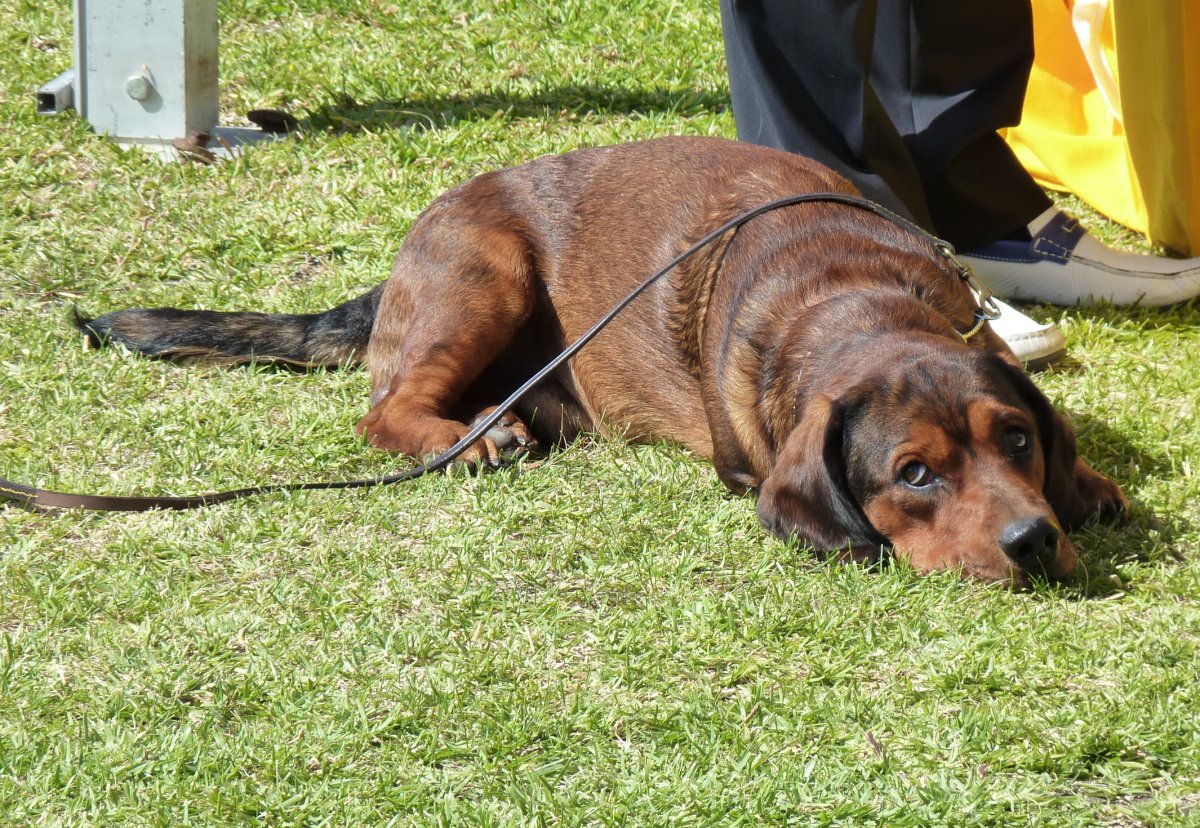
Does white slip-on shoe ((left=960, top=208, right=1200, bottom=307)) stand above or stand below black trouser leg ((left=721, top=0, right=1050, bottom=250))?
below

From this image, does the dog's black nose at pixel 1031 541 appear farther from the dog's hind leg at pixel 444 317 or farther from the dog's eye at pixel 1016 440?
the dog's hind leg at pixel 444 317

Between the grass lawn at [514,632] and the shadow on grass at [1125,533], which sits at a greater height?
the shadow on grass at [1125,533]

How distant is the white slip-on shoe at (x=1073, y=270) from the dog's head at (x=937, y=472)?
6.70 feet

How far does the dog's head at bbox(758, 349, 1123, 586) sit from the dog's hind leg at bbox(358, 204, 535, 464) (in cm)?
141

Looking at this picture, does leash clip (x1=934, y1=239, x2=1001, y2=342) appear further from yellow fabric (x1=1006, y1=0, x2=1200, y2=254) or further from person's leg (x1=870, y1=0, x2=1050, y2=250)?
yellow fabric (x1=1006, y1=0, x2=1200, y2=254)

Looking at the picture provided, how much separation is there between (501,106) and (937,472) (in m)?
4.34

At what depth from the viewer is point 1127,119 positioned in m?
5.82

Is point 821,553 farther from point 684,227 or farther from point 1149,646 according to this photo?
point 684,227

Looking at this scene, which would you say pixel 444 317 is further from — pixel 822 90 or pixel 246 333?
pixel 822 90

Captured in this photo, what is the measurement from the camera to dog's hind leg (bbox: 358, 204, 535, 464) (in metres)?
4.58

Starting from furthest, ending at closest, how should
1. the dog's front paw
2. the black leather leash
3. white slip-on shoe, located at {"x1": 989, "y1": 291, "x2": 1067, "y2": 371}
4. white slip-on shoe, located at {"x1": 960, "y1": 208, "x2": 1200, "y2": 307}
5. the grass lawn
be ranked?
white slip-on shoe, located at {"x1": 960, "y1": 208, "x2": 1200, "y2": 307}, white slip-on shoe, located at {"x1": 989, "y1": 291, "x2": 1067, "y2": 371}, the dog's front paw, the black leather leash, the grass lawn

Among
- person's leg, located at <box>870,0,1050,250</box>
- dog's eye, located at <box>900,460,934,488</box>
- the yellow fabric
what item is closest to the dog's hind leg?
dog's eye, located at <box>900,460,934,488</box>

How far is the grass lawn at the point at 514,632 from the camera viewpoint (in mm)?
2783

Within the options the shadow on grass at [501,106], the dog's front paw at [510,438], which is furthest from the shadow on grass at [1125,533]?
the shadow on grass at [501,106]
